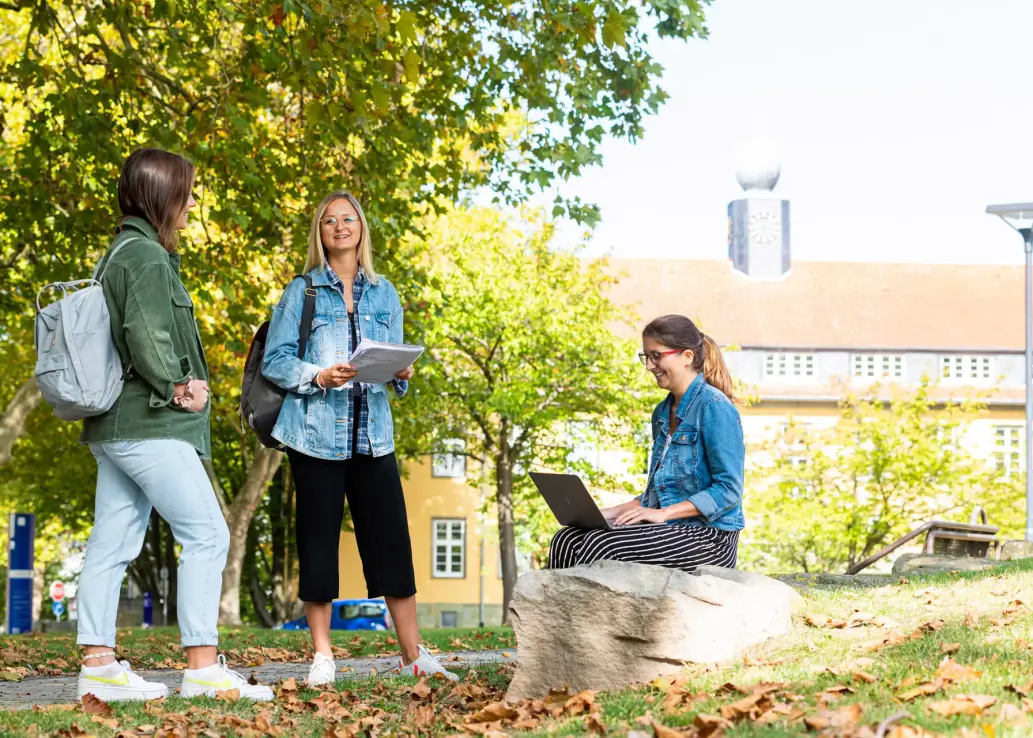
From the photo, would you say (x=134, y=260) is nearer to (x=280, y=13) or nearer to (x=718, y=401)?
(x=718, y=401)

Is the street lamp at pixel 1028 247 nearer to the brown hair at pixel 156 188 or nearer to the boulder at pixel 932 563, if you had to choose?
the boulder at pixel 932 563

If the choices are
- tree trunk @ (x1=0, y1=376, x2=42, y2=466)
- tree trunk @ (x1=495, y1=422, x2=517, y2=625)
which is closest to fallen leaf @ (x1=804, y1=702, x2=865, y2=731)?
tree trunk @ (x1=0, y1=376, x2=42, y2=466)

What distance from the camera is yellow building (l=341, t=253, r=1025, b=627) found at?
Result: 5194 centimetres

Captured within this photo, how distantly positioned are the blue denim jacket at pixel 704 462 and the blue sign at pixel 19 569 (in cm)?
1801

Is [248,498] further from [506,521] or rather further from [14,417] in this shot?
[506,521]

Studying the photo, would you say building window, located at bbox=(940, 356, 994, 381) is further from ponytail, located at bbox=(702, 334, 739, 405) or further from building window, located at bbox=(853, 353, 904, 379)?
ponytail, located at bbox=(702, 334, 739, 405)

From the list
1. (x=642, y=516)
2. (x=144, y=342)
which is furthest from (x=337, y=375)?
(x=642, y=516)

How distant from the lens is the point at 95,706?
17.8 feet

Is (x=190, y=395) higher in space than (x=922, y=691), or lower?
higher

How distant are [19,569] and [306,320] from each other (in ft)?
57.4

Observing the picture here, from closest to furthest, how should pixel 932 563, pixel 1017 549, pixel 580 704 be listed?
pixel 580 704 < pixel 932 563 < pixel 1017 549

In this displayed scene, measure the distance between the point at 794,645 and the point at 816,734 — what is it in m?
1.72

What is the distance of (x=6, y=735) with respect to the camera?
4867 millimetres

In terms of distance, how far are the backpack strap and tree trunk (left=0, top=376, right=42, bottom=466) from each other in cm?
1533
